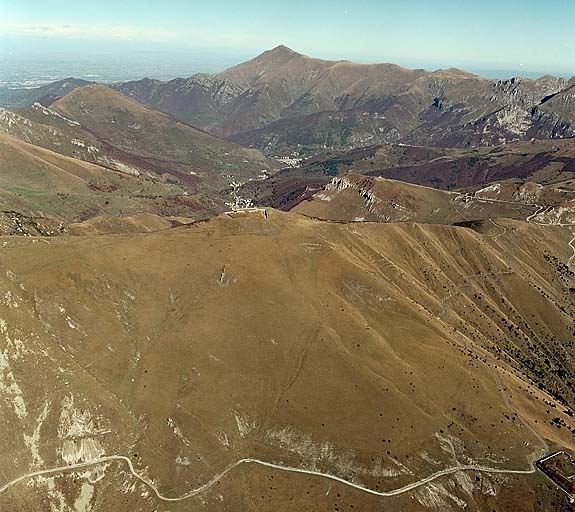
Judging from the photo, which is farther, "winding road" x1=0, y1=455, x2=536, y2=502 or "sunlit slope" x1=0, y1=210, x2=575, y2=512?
"sunlit slope" x1=0, y1=210, x2=575, y2=512

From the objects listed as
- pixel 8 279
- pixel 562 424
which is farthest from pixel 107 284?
pixel 562 424

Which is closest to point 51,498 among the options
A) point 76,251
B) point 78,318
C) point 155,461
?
point 155,461

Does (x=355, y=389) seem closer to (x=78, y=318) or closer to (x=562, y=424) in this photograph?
(x=562, y=424)

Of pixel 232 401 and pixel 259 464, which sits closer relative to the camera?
pixel 259 464

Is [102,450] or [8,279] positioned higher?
[8,279]

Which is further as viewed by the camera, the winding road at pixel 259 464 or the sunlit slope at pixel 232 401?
the sunlit slope at pixel 232 401

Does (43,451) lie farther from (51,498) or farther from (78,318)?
(78,318)

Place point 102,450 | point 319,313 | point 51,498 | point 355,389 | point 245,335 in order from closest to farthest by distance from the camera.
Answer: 1. point 51,498
2. point 102,450
3. point 355,389
4. point 245,335
5. point 319,313

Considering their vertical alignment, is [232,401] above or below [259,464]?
above

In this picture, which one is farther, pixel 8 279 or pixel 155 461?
pixel 8 279

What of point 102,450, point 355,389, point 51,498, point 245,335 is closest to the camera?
point 51,498

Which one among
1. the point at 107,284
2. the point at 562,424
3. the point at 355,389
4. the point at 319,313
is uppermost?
the point at 107,284
